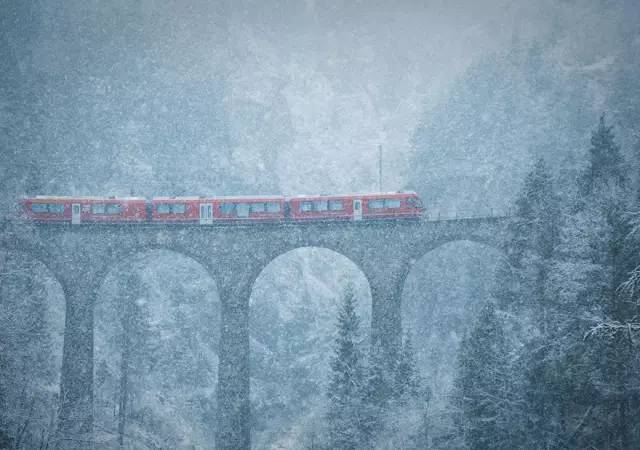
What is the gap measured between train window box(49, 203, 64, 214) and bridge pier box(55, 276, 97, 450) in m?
4.78

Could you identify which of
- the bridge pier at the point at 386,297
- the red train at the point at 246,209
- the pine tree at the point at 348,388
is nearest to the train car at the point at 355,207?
the red train at the point at 246,209

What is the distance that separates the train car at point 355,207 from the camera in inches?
1497

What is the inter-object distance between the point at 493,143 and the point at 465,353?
39.7 meters

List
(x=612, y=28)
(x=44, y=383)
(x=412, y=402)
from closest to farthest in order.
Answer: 1. (x=412, y=402)
2. (x=44, y=383)
3. (x=612, y=28)

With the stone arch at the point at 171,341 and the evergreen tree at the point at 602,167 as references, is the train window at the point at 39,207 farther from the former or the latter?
the evergreen tree at the point at 602,167

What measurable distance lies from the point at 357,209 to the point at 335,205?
5.28ft

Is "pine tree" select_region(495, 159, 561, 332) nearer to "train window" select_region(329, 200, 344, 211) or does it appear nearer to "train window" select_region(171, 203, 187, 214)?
"train window" select_region(329, 200, 344, 211)

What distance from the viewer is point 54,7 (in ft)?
246

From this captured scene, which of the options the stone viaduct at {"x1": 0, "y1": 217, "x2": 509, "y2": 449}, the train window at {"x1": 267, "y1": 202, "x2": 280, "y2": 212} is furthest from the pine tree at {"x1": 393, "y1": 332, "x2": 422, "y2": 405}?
the train window at {"x1": 267, "y1": 202, "x2": 280, "y2": 212}

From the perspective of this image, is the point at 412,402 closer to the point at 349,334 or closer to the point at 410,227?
the point at 349,334

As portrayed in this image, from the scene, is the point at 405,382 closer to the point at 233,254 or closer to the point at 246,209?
the point at 233,254

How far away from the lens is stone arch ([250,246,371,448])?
5434cm

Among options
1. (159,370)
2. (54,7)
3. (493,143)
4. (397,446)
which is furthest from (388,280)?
(54,7)

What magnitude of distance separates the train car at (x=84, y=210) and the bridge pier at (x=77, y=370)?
434 centimetres
